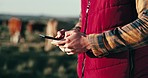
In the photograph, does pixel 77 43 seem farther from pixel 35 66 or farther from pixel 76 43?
pixel 35 66

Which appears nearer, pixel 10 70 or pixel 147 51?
pixel 147 51

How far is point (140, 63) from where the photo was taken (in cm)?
325

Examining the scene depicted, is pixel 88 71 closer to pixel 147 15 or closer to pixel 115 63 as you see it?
pixel 115 63

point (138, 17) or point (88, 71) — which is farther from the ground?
point (138, 17)

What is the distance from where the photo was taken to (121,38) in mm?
3125

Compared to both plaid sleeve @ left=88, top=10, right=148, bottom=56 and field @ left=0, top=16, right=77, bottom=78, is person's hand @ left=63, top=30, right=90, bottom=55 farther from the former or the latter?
field @ left=0, top=16, right=77, bottom=78

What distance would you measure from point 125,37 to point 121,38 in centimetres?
Answer: 2

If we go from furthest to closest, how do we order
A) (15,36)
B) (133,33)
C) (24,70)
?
(15,36), (24,70), (133,33)

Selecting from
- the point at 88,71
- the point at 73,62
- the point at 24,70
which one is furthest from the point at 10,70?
the point at 88,71

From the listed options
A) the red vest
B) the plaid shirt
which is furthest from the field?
the plaid shirt

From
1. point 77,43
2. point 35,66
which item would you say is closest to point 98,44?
point 77,43

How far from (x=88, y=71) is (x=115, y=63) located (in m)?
0.25

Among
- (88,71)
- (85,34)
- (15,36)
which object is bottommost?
(15,36)

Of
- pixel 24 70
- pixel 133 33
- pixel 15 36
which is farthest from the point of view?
pixel 15 36
